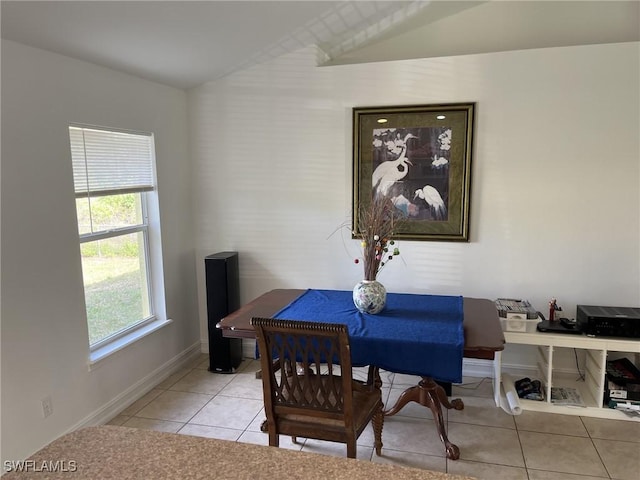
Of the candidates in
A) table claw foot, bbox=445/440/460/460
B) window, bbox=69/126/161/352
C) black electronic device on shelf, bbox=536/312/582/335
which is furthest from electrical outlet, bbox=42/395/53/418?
black electronic device on shelf, bbox=536/312/582/335

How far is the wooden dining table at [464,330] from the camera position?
7.45 feet

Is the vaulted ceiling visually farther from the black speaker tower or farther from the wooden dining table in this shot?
the wooden dining table

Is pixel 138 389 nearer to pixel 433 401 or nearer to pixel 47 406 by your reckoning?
pixel 47 406

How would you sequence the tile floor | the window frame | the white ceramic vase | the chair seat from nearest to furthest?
the chair seat → the tile floor → the white ceramic vase → the window frame

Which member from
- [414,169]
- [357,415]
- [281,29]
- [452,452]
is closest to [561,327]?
[452,452]

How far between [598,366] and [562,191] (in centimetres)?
121

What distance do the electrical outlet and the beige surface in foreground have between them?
172cm

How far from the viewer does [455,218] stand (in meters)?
3.41

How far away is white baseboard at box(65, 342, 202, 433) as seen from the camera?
113 inches

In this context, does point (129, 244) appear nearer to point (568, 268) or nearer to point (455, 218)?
point (455, 218)

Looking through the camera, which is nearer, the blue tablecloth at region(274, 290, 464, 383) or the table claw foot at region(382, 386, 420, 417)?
the blue tablecloth at region(274, 290, 464, 383)

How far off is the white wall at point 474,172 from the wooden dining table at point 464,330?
0.65m

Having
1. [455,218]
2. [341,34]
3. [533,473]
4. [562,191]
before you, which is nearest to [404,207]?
[455,218]

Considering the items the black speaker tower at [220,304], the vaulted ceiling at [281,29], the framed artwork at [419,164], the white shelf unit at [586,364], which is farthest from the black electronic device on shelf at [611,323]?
the black speaker tower at [220,304]
